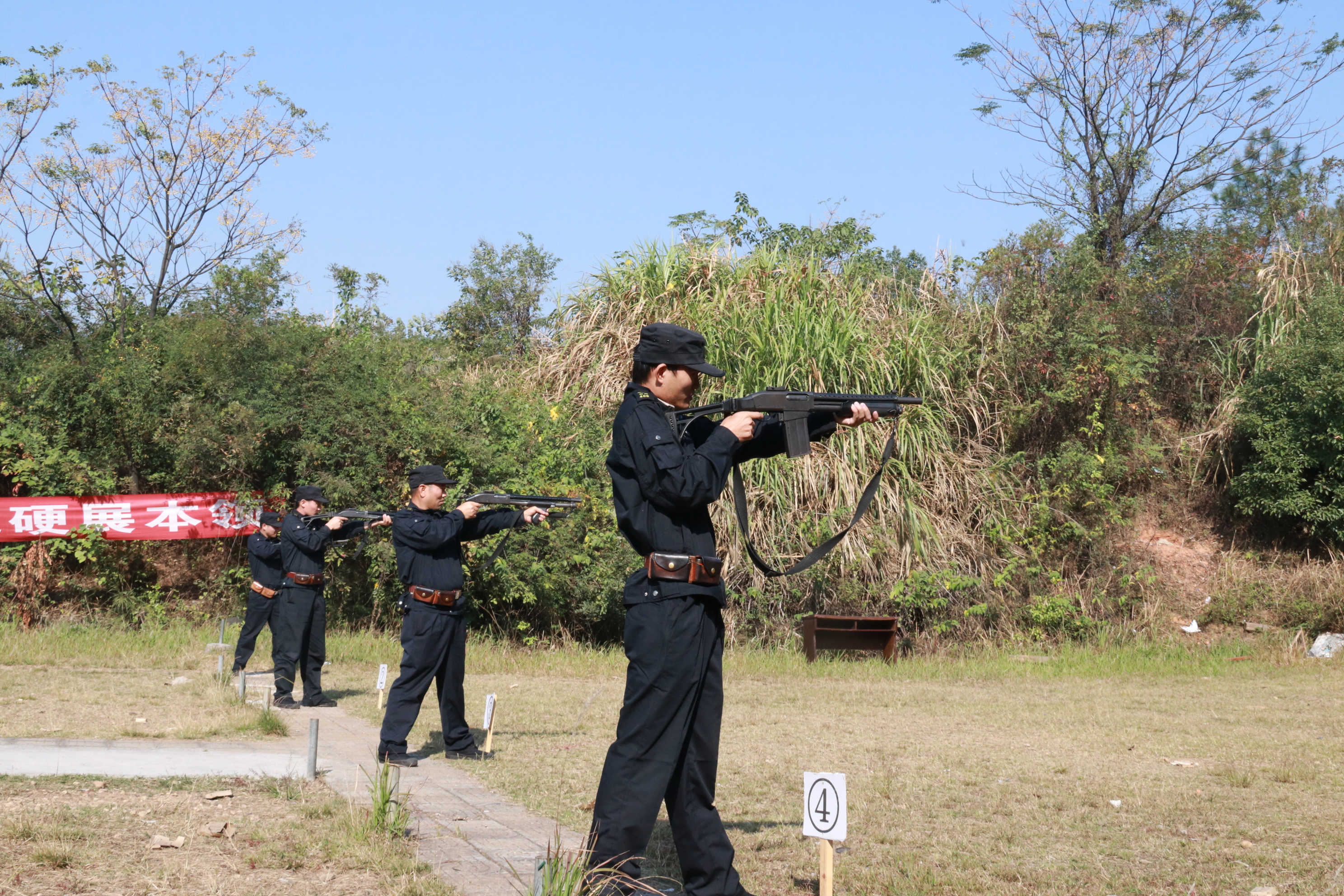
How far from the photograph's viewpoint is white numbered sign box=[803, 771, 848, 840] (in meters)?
4.19

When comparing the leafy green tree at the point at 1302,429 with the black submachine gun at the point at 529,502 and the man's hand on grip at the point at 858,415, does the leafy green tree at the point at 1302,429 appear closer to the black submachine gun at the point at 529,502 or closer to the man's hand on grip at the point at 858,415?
the black submachine gun at the point at 529,502

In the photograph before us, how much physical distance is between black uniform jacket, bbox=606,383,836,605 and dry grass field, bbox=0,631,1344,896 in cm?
152

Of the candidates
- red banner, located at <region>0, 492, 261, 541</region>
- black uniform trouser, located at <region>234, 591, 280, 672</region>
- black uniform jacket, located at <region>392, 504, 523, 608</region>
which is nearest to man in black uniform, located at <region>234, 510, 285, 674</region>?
black uniform trouser, located at <region>234, 591, 280, 672</region>

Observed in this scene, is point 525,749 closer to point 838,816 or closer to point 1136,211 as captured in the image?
point 838,816

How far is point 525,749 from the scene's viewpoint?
8133 mm

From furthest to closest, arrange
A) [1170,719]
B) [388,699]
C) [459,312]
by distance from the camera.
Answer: [459,312]
[1170,719]
[388,699]

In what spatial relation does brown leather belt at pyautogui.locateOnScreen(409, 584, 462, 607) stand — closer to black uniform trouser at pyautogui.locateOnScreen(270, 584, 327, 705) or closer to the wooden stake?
black uniform trouser at pyautogui.locateOnScreen(270, 584, 327, 705)

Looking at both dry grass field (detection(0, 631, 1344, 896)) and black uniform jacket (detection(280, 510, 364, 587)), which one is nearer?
dry grass field (detection(0, 631, 1344, 896))

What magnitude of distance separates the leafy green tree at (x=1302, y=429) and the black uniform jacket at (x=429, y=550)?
41.9 feet

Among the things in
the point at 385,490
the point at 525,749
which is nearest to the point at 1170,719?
the point at 525,749

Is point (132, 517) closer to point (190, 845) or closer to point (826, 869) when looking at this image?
point (190, 845)

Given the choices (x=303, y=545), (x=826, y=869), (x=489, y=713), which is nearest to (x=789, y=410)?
(x=826, y=869)

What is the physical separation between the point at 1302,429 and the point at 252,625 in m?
14.1

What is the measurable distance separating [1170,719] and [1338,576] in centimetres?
717
